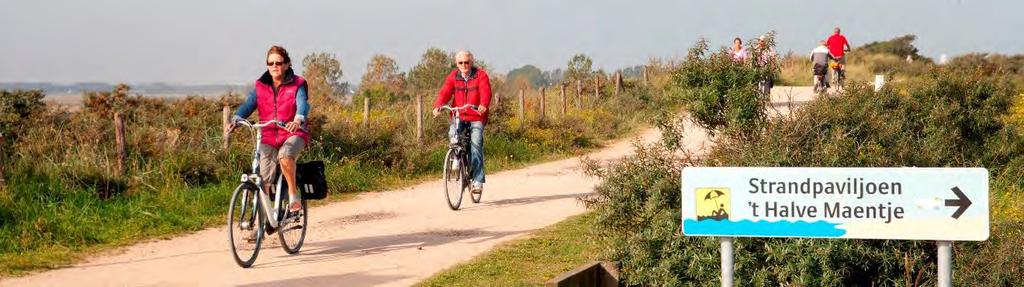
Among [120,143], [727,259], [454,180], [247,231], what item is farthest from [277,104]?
[727,259]

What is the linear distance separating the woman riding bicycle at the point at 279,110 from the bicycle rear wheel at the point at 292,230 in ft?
1.16

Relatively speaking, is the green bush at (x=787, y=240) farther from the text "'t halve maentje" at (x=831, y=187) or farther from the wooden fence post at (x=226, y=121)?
the wooden fence post at (x=226, y=121)

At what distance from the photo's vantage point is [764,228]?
471 centimetres

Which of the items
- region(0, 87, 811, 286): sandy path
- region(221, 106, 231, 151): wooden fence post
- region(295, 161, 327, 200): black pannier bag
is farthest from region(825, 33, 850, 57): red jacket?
region(295, 161, 327, 200): black pannier bag

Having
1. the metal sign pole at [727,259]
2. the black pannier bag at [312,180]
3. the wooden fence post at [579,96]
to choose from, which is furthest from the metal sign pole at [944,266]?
the wooden fence post at [579,96]

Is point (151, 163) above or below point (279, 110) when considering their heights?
below

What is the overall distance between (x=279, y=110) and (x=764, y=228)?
4858mm

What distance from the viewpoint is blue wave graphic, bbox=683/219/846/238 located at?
15.3 ft

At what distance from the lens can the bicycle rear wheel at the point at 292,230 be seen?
9.02m

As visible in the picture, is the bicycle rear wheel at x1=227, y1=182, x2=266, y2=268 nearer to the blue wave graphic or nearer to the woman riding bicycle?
the woman riding bicycle

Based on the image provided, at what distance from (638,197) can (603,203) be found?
0.30m

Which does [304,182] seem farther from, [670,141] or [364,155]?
[364,155]

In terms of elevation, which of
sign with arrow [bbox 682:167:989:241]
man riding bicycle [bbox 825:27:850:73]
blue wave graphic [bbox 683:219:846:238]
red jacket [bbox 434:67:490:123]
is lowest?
blue wave graphic [bbox 683:219:846:238]

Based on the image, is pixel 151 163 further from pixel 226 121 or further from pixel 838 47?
pixel 838 47
